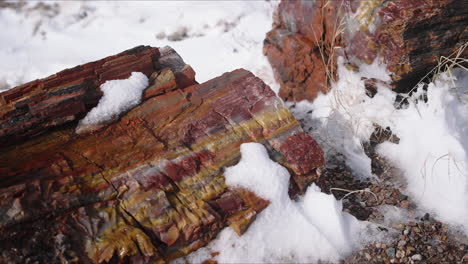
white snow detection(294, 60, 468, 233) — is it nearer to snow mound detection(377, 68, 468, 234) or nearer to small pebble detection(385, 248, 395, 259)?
snow mound detection(377, 68, 468, 234)

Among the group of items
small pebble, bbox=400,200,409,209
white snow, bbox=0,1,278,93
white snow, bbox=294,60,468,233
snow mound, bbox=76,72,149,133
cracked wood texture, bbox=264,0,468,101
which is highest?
white snow, bbox=0,1,278,93

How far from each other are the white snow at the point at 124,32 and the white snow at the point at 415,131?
1.90 metres

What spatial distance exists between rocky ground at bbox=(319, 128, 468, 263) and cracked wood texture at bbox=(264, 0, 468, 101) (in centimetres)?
76

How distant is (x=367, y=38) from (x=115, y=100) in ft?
7.37

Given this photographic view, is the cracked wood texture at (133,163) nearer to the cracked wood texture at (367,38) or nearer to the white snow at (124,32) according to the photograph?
the cracked wood texture at (367,38)

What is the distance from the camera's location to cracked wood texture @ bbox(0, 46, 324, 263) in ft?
6.30

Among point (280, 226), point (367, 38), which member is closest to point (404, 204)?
point (280, 226)

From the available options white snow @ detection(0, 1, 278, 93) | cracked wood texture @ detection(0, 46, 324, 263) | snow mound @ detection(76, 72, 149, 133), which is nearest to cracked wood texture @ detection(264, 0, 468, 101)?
white snow @ detection(0, 1, 278, 93)

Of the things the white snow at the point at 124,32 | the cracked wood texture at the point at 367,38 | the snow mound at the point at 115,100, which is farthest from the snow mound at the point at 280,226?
the white snow at the point at 124,32

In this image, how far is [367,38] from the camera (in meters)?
3.25

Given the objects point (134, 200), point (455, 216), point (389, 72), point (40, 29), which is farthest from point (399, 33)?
point (40, 29)

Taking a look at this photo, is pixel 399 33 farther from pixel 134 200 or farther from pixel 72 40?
pixel 72 40

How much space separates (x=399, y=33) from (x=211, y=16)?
3.50m

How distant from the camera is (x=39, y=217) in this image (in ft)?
6.27
